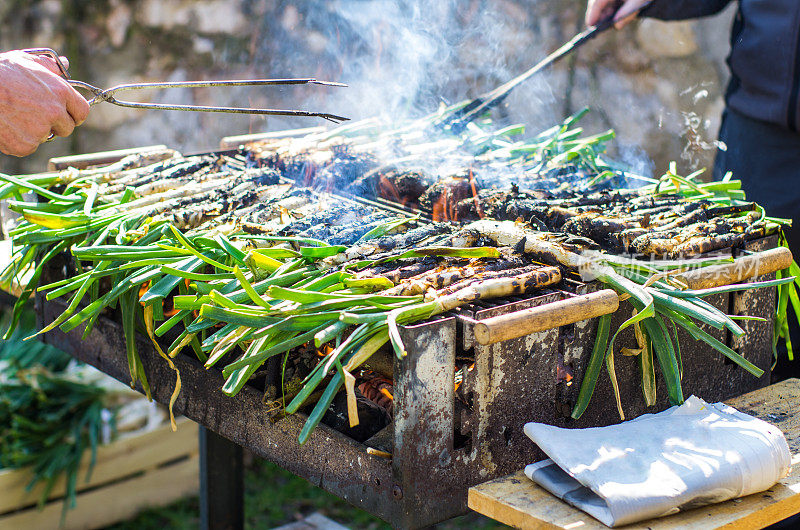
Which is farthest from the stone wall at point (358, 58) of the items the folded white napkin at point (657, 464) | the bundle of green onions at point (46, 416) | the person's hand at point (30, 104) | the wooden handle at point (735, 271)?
the folded white napkin at point (657, 464)

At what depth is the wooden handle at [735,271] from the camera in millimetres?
1957

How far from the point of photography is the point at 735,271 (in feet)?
6.55

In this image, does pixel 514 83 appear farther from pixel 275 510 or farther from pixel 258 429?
pixel 275 510

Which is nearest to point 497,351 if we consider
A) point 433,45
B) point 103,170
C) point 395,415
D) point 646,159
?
point 395,415

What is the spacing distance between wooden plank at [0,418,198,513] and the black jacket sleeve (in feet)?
9.60

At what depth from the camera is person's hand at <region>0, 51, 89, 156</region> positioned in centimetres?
212

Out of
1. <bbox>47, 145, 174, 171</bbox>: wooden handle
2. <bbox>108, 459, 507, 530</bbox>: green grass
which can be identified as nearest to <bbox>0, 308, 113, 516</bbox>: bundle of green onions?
<bbox>108, 459, 507, 530</bbox>: green grass

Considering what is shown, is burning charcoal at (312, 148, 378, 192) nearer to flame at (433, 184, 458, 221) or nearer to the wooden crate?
flame at (433, 184, 458, 221)

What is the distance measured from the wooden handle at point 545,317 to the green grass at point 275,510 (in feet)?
7.61

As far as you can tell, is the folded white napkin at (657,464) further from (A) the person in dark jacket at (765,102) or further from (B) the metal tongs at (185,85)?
(A) the person in dark jacket at (765,102)

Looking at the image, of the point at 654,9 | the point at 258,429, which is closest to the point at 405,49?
the point at 654,9

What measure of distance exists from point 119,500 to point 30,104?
219cm

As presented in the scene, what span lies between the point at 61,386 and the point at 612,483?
2.90m

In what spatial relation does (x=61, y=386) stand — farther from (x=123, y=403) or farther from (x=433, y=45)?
(x=433, y=45)
